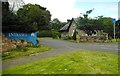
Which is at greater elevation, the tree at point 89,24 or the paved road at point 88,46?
the tree at point 89,24

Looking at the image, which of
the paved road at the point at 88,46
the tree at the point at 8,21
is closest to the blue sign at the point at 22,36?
the tree at the point at 8,21

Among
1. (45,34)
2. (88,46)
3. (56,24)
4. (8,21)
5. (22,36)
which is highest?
(56,24)

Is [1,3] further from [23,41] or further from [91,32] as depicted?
[91,32]

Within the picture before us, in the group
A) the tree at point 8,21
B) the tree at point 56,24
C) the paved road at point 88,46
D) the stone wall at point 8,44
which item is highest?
the tree at point 56,24

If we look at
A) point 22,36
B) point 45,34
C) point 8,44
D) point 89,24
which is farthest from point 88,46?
point 45,34

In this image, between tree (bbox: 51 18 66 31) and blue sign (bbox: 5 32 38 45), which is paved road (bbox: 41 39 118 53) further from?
tree (bbox: 51 18 66 31)

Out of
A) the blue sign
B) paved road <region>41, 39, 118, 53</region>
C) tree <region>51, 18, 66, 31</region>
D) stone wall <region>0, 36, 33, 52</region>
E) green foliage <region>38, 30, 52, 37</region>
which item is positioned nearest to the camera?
stone wall <region>0, 36, 33, 52</region>

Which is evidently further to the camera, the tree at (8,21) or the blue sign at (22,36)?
the blue sign at (22,36)

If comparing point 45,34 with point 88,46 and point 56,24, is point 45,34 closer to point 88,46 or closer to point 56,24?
point 56,24

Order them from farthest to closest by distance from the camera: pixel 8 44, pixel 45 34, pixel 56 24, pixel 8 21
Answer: pixel 56 24 → pixel 45 34 → pixel 8 21 → pixel 8 44

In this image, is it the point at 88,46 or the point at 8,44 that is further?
the point at 88,46

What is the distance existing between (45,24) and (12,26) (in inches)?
1787

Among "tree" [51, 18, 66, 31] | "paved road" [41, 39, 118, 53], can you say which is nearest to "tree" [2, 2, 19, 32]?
"paved road" [41, 39, 118, 53]

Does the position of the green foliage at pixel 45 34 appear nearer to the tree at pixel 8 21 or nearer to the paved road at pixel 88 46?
the paved road at pixel 88 46
